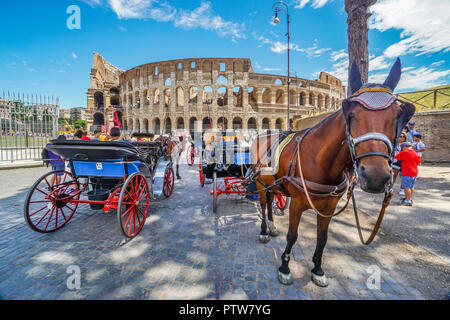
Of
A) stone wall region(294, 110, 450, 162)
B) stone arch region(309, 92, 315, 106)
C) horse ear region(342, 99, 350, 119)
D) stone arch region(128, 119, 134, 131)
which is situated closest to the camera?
horse ear region(342, 99, 350, 119)

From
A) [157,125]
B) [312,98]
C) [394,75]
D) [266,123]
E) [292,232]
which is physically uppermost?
[312,98]

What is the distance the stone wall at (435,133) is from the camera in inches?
380

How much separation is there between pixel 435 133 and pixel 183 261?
1391 cm

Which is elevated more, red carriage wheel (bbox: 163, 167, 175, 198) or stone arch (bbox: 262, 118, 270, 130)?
stone arch (bbox: 262, 118, 270, 130)

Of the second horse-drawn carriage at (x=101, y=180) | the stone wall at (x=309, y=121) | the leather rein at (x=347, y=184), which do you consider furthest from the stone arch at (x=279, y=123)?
the leather rein at (x=347, y=184)

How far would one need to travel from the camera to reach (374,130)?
1272mm

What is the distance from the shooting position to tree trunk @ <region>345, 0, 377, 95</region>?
5039 mm

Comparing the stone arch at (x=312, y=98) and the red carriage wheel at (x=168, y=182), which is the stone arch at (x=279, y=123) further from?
the red carriage wheel at (x=168, y=182)

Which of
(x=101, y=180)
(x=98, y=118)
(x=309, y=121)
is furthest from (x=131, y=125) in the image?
(x=101, y=180)

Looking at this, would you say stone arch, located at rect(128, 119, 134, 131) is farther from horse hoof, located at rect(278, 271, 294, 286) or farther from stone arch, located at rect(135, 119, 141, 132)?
horse hoof, located at rect(278, 271, 294, 286)

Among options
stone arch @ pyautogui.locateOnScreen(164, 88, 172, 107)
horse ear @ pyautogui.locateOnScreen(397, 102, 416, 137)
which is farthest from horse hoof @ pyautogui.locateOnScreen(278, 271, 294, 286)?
stone arch @ pyautogui.locateOnScreen(164, 88, 172, 107)

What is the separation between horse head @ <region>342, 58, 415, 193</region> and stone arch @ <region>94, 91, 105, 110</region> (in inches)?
1722

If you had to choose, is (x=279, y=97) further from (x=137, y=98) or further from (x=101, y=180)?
(x=101, y=180)
